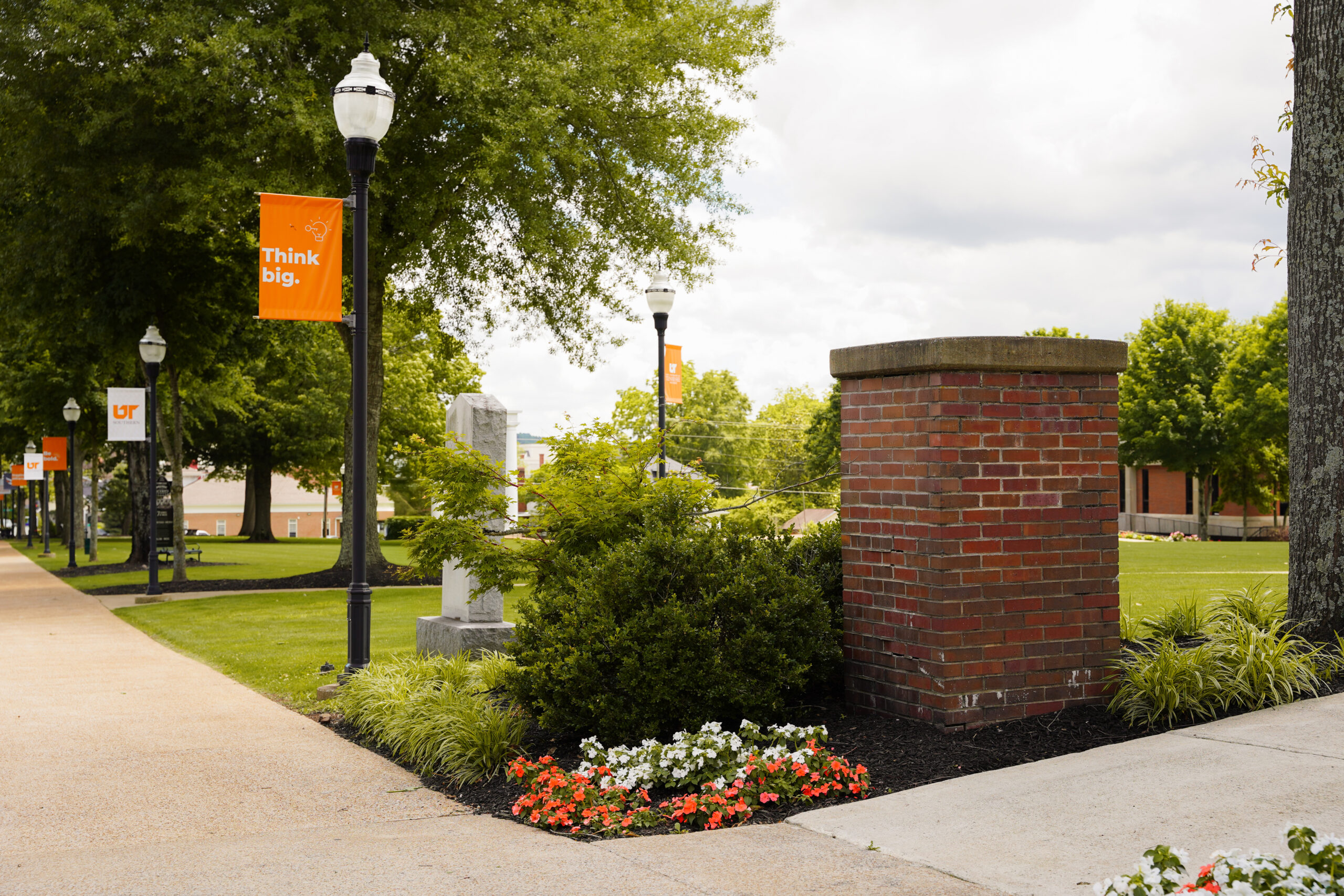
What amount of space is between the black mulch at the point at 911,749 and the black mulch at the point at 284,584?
608 inches

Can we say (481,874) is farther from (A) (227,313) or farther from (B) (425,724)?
(A) (227,313)

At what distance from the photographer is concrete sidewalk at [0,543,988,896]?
428 cm

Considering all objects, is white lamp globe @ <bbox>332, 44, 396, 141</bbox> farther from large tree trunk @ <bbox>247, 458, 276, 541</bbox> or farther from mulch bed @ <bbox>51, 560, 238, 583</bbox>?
large tree trunk @ <bbox>247, 458, 276, 541</bbox>

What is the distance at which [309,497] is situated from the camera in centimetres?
9631

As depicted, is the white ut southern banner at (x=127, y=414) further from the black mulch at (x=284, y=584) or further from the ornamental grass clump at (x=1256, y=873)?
the ornamental grass clump at (x=1256, y=873)

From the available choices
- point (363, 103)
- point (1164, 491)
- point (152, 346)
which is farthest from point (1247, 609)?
point (1164, 491)

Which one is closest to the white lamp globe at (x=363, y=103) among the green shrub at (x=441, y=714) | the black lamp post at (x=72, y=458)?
the green shrub at (x=441, y=714)

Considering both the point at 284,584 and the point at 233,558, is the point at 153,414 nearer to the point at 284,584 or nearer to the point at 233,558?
the point at 284,584

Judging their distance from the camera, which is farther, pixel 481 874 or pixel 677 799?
pixel 677 799

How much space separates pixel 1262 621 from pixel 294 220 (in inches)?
324

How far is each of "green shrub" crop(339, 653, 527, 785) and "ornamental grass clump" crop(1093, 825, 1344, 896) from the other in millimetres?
3825

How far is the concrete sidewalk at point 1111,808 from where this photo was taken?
4090 mm

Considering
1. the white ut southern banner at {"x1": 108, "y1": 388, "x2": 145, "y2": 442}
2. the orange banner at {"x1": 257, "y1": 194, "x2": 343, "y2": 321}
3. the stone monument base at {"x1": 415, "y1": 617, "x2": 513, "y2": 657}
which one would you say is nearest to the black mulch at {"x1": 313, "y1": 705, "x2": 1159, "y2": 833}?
the stone monument base at {"x1": 415, "y1": 617, "x2": 513, "y2": 657}

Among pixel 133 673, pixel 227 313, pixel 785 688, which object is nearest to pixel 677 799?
pixel 785 688
